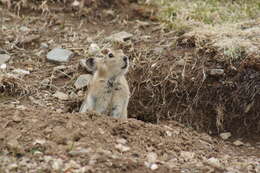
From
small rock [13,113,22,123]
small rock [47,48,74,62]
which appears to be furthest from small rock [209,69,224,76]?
small rock [13,113,22,123]

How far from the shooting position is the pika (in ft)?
23.9

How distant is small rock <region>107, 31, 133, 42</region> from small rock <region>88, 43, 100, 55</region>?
0.30 m

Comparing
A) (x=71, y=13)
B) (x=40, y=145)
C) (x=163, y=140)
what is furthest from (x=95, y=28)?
(x=40, y=145)

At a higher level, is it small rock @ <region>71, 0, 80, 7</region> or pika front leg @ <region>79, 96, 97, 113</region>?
small rock @ <region>71, 0, 80, 7</region>

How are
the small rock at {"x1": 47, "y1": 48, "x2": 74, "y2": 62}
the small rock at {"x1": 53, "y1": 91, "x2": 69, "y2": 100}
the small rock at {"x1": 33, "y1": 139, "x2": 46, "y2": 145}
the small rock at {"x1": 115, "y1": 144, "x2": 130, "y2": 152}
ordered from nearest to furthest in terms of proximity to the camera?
the small rock at {"x1": 33, "y1": 139, "x2": 46, "y2": 145} → the small rock at {"x1": 115, "y1": 144, "x2": 130, "y2": 152} → the small rock at {"x1": 53, "y1": 91, "x2": 69, "y2": 100} → the small rock at {"x1": 47, "y1": 48, "x2": 74, "y2": 62}

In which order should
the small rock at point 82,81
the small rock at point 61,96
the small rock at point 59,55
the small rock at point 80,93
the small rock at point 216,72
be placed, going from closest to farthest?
1. the small rock at point 216,72
2. the small rock at point 61,96
3. the small rock at point 80,93
4. the small rock at point 82,81
5. the small rock at point 59,55

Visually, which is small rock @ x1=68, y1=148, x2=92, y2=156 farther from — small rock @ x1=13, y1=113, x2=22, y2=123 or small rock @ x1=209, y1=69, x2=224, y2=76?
small rock @ x1=209, y1=69, x2=224, y2=76

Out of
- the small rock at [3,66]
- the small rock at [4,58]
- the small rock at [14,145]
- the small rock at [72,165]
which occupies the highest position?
the small rock at [4,58]

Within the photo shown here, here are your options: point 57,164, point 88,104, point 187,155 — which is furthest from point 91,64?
point 57,164

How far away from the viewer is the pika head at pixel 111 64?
7090 millimetres

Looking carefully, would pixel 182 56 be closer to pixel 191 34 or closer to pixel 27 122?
pixel 191 34

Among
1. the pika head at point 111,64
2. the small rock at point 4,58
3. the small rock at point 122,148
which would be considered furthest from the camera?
the small rock at point 4,58

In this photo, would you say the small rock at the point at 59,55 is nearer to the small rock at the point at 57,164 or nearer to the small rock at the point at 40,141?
the small rock at the point at 40,141

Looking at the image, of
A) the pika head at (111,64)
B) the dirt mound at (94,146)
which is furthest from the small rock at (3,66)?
the dirt mound at (94,146)
